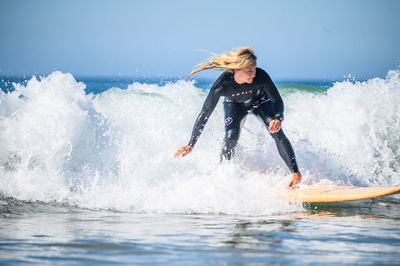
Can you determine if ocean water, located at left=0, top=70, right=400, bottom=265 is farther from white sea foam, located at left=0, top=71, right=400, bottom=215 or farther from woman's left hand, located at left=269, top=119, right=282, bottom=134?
woman's left hand, located at left=269, top=119, right=282, bottom=134

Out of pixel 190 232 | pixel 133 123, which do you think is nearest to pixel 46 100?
pixel 133 123

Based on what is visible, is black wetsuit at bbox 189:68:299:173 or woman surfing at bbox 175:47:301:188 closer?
woman surfing at bbox 175:47:301:188

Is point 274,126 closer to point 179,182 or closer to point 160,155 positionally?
point 179,182

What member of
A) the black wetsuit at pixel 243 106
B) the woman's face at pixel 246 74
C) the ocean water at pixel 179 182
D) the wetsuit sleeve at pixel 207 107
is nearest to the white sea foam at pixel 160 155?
the ocean water at pixel 179 182

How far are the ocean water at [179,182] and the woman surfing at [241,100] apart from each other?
1.42ft

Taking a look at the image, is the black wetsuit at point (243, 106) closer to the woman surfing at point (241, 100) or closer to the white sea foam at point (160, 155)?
the woman surfing at point (241, 100)

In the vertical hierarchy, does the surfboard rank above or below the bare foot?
below

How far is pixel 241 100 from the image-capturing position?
5.90 metres

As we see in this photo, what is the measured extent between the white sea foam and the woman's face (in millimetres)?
987

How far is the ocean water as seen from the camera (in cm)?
386

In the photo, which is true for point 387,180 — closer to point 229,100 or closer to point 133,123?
point 229,100

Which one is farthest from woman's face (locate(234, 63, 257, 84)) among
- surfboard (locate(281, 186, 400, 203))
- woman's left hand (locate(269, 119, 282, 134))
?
surfboard (locate(281, 186, 400, 203))

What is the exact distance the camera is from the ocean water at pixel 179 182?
12.7ft

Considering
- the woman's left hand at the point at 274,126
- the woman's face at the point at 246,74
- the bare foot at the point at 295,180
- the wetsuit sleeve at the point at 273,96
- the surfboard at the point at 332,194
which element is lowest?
the surfboard at the point at 332,194
